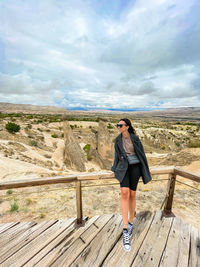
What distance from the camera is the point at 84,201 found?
5211 mm

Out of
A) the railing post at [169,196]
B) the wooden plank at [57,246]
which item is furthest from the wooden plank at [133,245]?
the wooden plank at [57,246]

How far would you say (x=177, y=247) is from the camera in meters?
2.11

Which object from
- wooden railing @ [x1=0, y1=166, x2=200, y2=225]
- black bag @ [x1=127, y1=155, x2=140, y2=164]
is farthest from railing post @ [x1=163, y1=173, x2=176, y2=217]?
black bag @ [x1=127, y1=155, x2=140, y2=164]

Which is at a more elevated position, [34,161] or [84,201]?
[84,201]

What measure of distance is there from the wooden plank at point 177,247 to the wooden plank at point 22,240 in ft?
6.13

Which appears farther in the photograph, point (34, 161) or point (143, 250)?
point (34, 161)

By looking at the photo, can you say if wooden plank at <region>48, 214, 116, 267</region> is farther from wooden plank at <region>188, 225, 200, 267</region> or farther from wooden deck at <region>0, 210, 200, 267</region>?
wooden plank at <region>188, 225, 200, 267</region>

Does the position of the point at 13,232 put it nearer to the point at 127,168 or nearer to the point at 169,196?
the point at 127,168

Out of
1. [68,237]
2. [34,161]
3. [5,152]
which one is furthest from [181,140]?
[68,237]

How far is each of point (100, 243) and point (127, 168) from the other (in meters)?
1.20

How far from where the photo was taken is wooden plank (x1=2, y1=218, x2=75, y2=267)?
6.45 ft

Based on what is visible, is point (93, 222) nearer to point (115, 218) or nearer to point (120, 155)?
point (115, 218)

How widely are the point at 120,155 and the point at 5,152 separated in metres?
11.5

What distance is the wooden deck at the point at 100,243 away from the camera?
1935 millimetres
